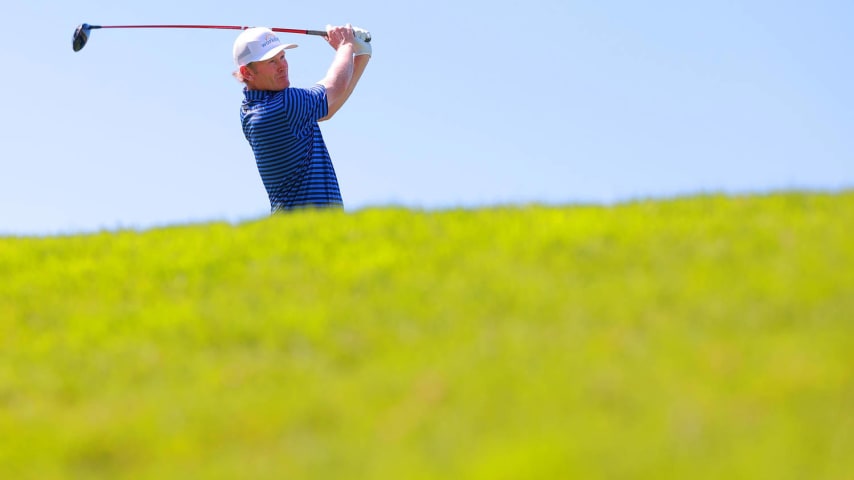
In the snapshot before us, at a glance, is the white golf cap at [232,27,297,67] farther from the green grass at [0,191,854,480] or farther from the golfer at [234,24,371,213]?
the green grass at [0,191,854,480]

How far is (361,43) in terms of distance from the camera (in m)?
12.2

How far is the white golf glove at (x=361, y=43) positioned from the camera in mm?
12172

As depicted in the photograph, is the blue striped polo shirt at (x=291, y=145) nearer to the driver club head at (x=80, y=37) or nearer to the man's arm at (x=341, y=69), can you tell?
the man's arm at (x=341, y=69)

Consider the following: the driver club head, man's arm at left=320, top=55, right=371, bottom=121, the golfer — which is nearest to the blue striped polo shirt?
the golfer

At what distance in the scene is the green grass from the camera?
201 inches

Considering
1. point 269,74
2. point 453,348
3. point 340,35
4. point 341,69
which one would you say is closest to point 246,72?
Result: point 269,74

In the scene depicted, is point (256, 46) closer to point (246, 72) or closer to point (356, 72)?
point (246, 72)

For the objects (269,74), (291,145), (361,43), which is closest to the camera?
(291,145)

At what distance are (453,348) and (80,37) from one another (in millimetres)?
9736

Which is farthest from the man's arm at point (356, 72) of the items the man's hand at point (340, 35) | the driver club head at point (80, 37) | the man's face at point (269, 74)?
the driver club head at point (80, 37)

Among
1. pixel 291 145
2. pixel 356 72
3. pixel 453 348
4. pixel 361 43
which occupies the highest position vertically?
pixel 361 43

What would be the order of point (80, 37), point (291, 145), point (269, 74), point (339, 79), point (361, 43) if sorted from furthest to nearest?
1. point (80, 37)
2. point (361, 43)
3. point (339, 79)
4. point (269, 74)
5. point (291, 145)

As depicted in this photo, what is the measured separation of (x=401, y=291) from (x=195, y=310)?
1.56m

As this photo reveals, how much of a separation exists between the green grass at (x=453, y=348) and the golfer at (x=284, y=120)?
1729 millimetres
